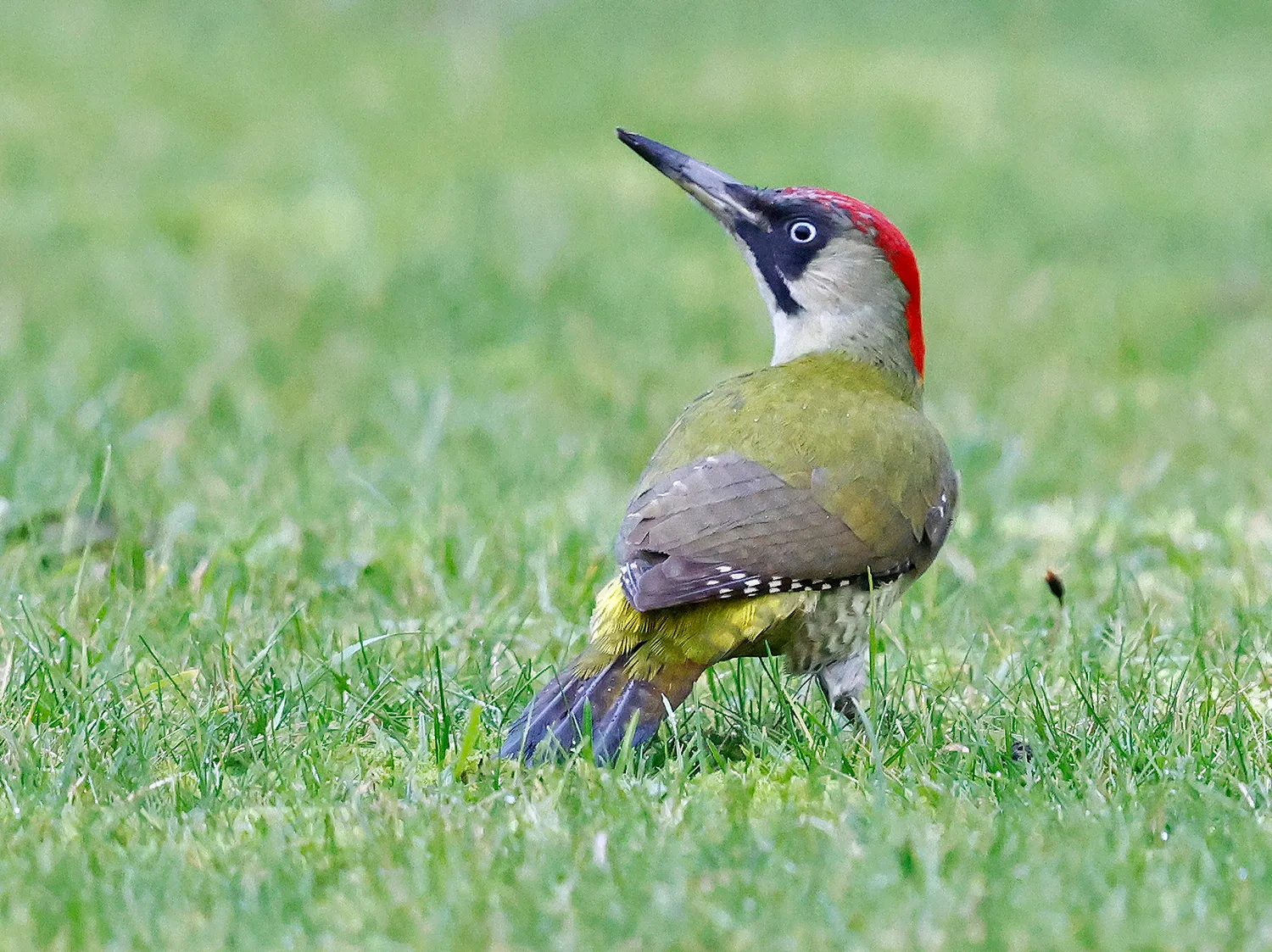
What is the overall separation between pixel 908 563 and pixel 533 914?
147 centimetres

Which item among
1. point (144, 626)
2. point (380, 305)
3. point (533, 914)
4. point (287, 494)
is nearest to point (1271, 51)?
point (380, 305)

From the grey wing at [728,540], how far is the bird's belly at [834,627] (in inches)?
2.0

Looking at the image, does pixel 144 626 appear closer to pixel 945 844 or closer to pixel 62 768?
pixel 62 768

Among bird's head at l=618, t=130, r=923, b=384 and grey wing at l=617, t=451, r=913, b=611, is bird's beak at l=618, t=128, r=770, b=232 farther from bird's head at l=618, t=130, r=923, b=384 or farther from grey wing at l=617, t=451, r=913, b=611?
grey wing at l=617, t=451, r=913, b=611

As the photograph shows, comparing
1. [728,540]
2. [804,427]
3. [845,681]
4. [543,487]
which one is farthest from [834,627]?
[543,487]

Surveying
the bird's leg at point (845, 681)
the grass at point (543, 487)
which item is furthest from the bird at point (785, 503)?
the grass at point (543, 487)

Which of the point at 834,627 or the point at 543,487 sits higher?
the point at 834,627

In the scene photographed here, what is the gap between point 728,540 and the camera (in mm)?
3479

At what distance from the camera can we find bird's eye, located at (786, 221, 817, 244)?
14.2 ft

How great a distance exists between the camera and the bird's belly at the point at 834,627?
3.61m

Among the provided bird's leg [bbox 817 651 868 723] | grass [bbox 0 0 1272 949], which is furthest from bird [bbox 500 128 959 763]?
grass [bbox 0 0 1272 949]

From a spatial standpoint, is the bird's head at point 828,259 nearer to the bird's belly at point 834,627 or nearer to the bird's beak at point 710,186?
the bird's beak at point 710,186

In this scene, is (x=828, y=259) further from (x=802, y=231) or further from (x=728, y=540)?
(x=728, y=540)

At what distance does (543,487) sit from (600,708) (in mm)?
2422
